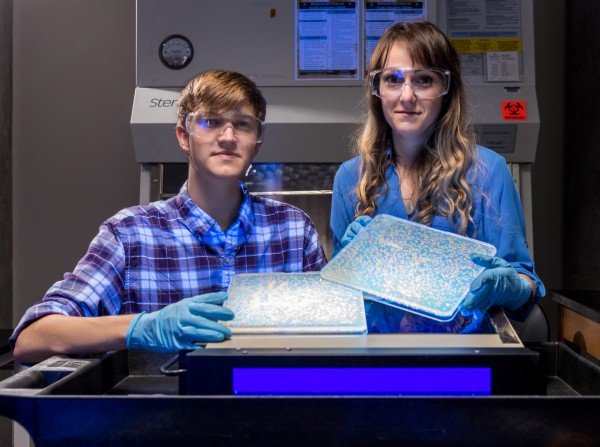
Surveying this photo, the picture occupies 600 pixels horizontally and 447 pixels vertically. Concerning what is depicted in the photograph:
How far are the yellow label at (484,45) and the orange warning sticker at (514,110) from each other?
8.3 inches

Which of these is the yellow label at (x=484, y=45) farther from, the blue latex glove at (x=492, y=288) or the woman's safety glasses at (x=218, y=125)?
the blue latex glove at (x=492, y=288)

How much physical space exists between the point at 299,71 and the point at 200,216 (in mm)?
1185

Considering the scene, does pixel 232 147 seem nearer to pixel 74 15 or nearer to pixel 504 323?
pixel 504 323

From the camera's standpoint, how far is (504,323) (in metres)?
0.95

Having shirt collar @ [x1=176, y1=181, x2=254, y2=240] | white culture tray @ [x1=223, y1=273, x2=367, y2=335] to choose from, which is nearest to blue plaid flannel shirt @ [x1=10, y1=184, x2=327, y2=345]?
shirt collar @ [x1=176, y1=181, x2=254, y2=240]

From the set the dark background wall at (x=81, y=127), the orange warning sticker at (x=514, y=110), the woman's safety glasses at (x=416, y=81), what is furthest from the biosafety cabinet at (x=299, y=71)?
the woman's safety glasses at (x=416, y=81)

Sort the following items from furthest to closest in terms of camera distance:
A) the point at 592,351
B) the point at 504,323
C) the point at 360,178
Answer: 1. the point at 592,351
2. the point at 360,178
3. the point at 504,323

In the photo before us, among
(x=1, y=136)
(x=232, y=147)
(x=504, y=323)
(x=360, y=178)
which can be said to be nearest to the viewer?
(x=504, y=323)

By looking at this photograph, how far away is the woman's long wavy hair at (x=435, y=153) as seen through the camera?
4.89ft

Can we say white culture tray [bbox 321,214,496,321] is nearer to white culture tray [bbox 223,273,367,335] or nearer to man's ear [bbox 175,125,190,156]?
white culture tray [bbox 223,273,367,335]

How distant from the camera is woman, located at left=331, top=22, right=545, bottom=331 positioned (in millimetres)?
1483

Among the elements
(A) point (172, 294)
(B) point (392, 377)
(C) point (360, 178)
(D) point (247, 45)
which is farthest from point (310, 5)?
(B) point (392, 377)
